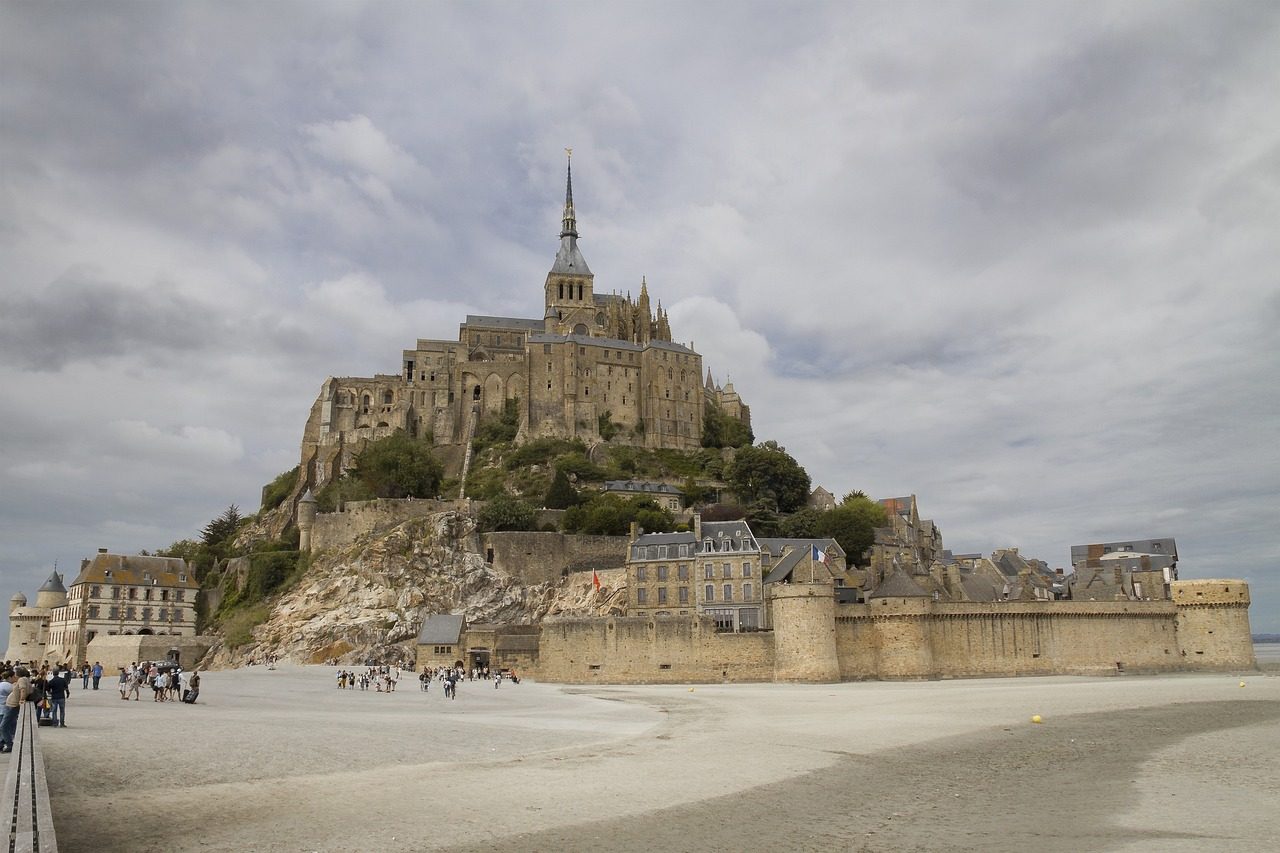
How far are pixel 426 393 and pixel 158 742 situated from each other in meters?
71.2

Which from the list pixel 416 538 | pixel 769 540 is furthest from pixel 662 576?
pixel 416 538

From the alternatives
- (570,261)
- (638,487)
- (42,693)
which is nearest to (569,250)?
(570,261)

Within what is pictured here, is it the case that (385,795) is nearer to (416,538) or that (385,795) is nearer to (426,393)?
(416,538)

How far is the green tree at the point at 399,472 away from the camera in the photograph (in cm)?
6819

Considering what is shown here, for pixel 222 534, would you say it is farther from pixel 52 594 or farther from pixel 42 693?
pixel 42 693

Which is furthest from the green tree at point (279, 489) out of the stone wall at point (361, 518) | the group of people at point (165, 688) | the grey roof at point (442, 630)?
the group of people at point (165, 688)

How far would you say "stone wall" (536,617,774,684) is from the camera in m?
43.2

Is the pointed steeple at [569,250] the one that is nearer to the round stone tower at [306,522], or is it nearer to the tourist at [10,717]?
the round stone tower at [306,522]

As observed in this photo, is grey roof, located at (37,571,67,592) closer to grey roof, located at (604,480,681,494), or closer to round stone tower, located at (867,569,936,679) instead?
grey roof, located at (604,480,681,494)

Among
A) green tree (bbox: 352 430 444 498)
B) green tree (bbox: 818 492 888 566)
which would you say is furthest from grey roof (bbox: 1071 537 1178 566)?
green tree (bbox: 352 430 444 498)

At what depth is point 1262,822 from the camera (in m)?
13.5

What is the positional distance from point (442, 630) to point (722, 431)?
44081 mm

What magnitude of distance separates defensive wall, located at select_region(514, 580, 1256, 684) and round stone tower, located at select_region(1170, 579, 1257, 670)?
5 cm

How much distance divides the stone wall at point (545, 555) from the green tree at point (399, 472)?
448 inches
